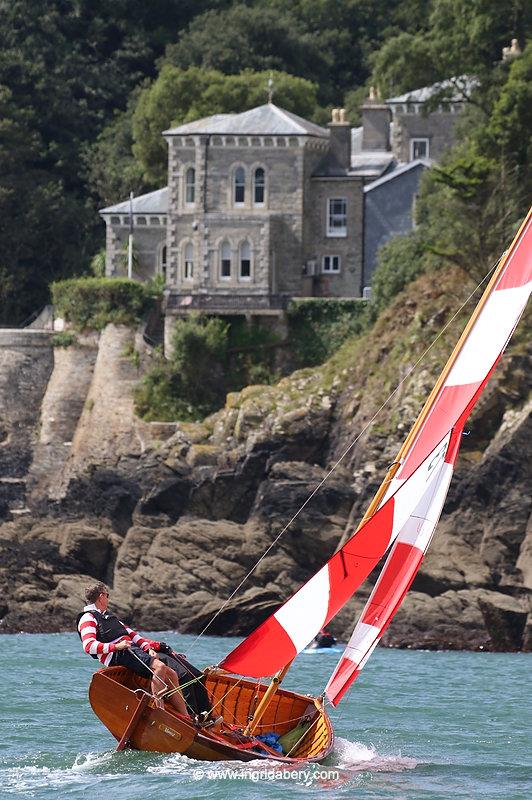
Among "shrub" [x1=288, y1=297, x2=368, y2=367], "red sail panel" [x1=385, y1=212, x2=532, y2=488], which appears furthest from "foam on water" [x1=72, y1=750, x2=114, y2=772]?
"shrub" [x1=288, y1=297, x2=368, y2=367]

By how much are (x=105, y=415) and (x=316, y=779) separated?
37.7m

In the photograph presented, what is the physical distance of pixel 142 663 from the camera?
2877 cm

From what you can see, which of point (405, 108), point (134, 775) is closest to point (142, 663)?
point (134, 775)

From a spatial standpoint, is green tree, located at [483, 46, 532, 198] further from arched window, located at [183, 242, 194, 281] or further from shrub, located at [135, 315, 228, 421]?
arched window, located at [183, 242, 194, 281]

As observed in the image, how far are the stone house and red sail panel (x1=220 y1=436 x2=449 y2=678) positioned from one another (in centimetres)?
3687

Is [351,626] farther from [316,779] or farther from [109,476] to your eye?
[316,779]

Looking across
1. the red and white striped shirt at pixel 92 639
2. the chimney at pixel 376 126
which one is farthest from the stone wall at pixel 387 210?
the red and white striped shirt at pixel 92 639

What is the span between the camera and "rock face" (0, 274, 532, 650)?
51.2 metres

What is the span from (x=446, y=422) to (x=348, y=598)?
2.67 m

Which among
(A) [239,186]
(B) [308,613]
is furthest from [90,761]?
(A) [239,186]

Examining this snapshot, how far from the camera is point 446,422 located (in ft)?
95.9

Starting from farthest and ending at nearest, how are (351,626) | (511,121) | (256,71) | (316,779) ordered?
(256,71) < (511,121) < (351,626) < (316,779)

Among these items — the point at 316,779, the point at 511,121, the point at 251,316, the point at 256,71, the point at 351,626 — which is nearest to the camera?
the point at 316,779

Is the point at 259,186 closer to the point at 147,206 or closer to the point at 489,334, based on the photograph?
the point at 147,206
